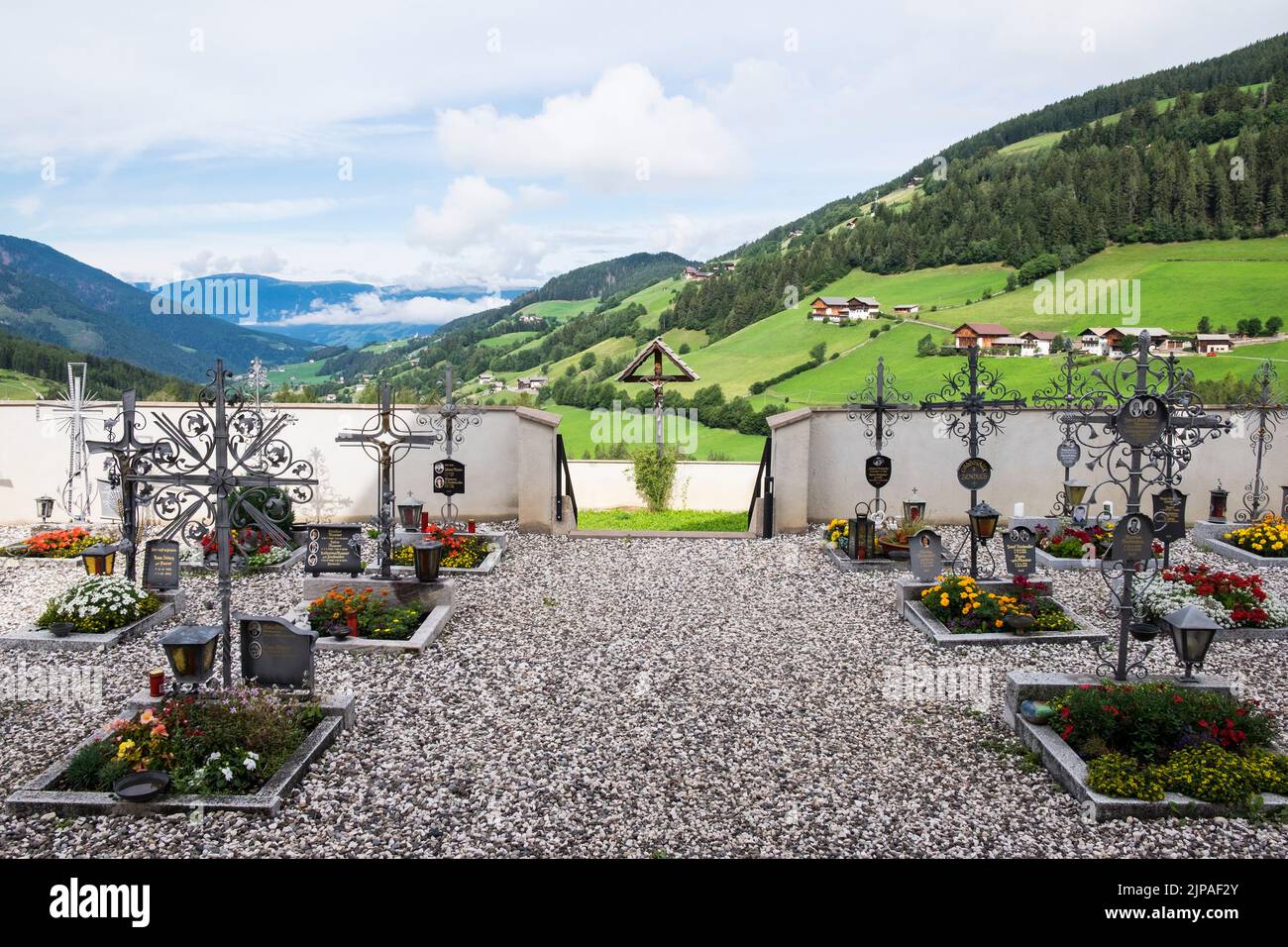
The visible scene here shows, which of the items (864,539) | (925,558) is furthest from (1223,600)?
(864,539)

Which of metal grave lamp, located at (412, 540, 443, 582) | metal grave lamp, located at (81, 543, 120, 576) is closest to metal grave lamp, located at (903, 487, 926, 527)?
A: metal grave lamp, located at (412, 540, 443, 582)

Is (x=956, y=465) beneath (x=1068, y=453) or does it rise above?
beneath

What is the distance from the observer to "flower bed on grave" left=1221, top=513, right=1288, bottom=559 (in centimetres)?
1357

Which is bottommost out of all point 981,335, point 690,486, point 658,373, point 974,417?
point 690,486

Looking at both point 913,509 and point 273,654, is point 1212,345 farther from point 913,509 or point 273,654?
point 273,654

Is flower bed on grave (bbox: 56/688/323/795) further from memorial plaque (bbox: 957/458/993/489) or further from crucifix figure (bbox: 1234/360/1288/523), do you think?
crucifix figure (bbox: 1234/360/1288/523)

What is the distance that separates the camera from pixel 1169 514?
44.0 feet

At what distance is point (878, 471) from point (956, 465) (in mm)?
2462

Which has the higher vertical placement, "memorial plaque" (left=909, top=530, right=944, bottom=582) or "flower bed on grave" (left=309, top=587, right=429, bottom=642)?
"memorial plaque" (left=909, top=530, right=944, bottom=582)

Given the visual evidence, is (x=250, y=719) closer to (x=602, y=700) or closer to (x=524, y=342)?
(x=602, y=700)

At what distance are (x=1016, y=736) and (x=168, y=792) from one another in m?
6.49

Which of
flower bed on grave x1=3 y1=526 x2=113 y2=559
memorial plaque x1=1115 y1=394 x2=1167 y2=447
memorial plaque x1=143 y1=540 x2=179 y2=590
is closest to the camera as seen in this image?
memorial plaque x1=1115 y1=394 x2=1167 y2=447

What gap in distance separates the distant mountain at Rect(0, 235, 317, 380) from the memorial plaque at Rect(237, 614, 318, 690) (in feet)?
116

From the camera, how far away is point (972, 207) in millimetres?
44562
